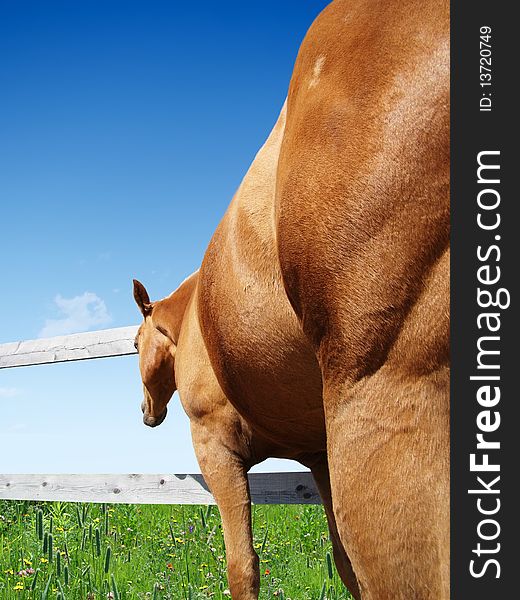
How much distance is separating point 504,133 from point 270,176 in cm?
68

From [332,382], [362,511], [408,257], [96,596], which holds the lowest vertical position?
[96,596]

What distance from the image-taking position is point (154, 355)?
3.51 m

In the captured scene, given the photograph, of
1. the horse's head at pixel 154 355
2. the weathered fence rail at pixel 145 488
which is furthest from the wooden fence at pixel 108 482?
the horse's head at pixel 154 355

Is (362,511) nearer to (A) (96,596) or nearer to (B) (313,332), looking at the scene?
(B) (313,332)

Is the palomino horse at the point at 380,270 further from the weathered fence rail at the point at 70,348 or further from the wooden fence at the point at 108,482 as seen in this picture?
the weathered fence rail at the point at 70,348

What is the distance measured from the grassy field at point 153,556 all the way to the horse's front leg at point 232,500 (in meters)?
0.44

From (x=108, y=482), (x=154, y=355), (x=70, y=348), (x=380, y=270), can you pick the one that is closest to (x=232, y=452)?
(x=154, y=355)

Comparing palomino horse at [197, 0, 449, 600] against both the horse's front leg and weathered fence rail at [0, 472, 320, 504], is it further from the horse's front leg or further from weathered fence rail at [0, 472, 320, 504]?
weathered fence rail at [0, 472, 320, 504]

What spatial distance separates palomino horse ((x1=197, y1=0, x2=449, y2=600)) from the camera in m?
0.88

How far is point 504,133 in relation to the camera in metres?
0.88

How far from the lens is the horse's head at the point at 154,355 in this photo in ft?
11.3

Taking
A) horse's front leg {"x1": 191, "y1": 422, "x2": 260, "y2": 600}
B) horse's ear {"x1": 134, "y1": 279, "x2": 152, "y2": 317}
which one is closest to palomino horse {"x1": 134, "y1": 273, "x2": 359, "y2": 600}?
horse's front leg {"x1": 191, "y1": 422, "x2": 260, "y2": 600}

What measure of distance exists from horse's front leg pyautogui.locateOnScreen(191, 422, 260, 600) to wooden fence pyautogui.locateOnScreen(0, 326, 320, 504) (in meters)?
1.07

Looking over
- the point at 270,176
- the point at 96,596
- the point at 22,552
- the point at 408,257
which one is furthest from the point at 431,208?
the point at 22,552
